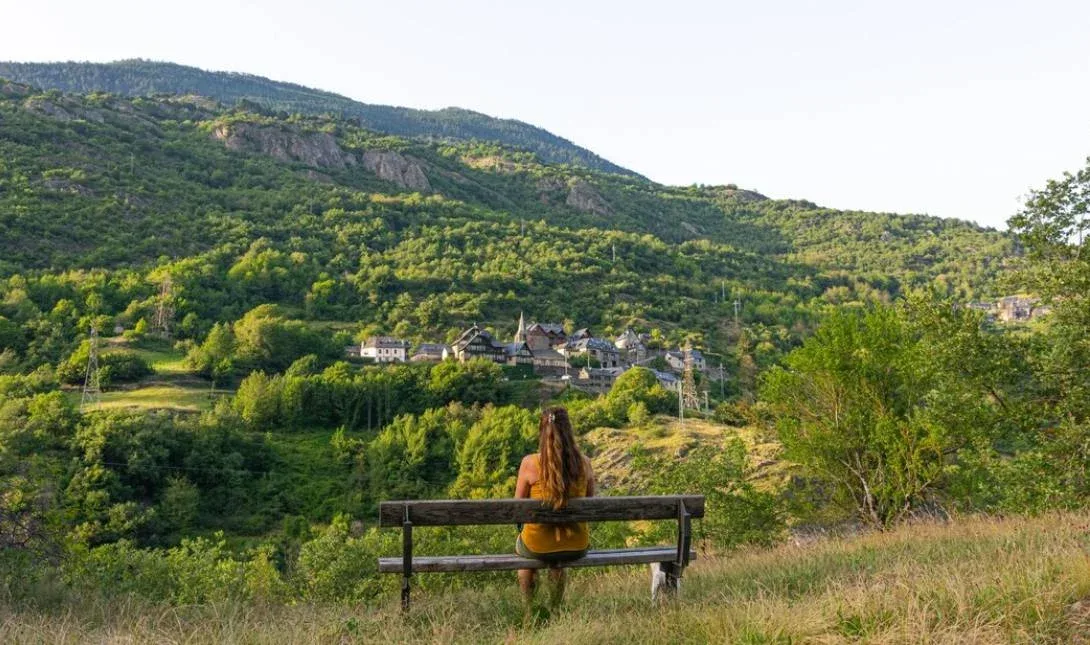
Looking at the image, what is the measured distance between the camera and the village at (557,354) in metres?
60.6

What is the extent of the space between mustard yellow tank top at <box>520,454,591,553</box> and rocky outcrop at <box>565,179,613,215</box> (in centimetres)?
16281

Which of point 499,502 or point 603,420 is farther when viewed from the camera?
point 603,420

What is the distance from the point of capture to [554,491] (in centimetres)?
445

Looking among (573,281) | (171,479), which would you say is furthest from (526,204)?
(171,479)

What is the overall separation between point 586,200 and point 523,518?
167 m

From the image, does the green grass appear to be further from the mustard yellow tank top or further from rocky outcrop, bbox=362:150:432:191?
rocky outcrop, bbox=362:150:432:191

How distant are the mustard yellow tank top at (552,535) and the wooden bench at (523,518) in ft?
0.34

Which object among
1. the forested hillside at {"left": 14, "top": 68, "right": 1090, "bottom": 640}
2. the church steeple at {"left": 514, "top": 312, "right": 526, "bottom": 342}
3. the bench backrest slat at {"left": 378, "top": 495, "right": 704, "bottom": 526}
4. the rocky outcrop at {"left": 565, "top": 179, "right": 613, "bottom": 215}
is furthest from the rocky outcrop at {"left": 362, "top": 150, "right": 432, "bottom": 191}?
the bench backrest slat at {"left": 378, "top": 495, "right": 704, "bottom": 526}

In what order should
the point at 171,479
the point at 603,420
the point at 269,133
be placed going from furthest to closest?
1. the point at 269,133
2. the point at 603,420
3. the point at 171,479

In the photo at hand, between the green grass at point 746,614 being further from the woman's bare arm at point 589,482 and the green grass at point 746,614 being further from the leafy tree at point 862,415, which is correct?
the leafy tree at point 862,415

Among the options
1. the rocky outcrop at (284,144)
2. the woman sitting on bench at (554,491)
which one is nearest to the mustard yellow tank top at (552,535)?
the woman sitting on bench at (554,491)

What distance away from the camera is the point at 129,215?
8656 centimetres

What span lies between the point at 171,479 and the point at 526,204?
134809mm

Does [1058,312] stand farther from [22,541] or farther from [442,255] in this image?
[442,255]
